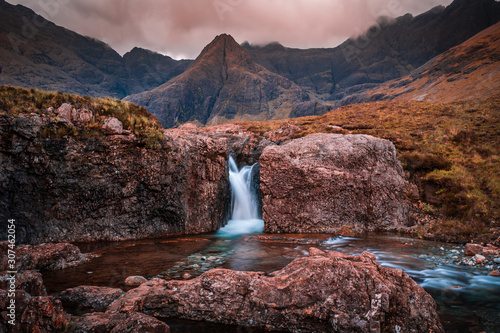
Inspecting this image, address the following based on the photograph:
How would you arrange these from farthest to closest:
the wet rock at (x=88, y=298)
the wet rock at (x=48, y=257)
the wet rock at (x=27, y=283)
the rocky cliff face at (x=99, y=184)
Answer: the rocky cliff face at (x=99, y=184), the wet rock at (x=48, y=257), the wet rock at (x=88, y=298), the wet rock at (x=27, y=283)

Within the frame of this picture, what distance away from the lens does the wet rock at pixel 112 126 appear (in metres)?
13.4

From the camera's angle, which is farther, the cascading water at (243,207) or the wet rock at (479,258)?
the cascading water at (243,207)

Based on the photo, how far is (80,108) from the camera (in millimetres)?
13172

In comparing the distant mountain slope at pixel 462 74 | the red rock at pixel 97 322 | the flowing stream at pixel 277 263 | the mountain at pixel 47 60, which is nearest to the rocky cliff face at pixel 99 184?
the flowing stream at pixel 277 263

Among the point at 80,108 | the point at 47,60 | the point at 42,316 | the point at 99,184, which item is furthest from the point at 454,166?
the point at 47,60

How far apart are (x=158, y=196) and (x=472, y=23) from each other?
249 meters

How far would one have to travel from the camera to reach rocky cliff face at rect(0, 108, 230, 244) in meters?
11.3

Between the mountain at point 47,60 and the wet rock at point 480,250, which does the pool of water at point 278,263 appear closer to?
the wet rock at point 480,250

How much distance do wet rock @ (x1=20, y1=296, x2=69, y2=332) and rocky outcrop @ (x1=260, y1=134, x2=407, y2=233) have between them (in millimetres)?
12238

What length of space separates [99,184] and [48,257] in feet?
16.8

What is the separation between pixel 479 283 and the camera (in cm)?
720

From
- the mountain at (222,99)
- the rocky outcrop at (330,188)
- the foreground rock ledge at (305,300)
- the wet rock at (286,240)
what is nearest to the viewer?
the foreground rock ledge at (305,300)

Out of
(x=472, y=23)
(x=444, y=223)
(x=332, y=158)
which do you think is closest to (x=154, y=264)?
(x=332, y=158)

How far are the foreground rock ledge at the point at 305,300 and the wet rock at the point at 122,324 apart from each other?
0.59 metres
